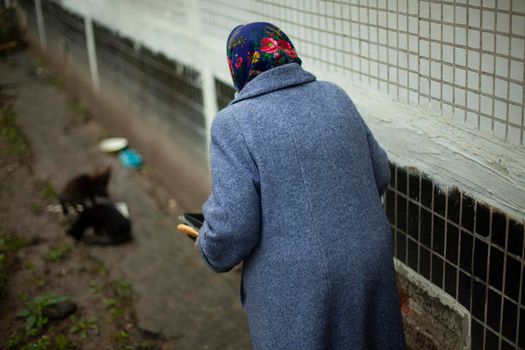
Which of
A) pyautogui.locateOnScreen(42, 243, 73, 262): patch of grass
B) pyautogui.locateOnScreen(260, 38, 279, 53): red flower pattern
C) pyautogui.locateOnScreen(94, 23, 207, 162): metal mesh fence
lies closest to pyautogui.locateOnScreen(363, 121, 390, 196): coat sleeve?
pyautogui.locateOnScreen(260, 38, 279, 53): red flower pattern

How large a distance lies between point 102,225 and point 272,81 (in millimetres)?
4127

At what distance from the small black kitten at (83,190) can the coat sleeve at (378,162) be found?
4245 mm

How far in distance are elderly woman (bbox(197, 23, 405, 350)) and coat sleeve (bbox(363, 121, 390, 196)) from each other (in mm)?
72

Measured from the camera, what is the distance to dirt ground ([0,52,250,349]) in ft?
16.0

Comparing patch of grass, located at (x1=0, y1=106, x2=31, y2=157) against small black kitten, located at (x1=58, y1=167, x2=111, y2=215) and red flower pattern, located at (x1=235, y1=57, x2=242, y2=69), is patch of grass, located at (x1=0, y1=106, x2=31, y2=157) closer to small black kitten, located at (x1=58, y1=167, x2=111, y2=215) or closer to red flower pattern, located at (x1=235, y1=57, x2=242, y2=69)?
small black kitten, located at (x1=58, y1=167, x2=111, y2=215)

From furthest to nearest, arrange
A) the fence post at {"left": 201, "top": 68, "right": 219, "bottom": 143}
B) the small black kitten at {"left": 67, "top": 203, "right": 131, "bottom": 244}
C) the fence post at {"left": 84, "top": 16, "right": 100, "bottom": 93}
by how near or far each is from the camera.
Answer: the fence post at {"left": 84, "top": 16, "right": 100, "bottom": 93} < the small black kitten at {"left": 67, "top": 203, "right": 131, "bottom": 244} < the fence post at {"left": 201, "top": 68, "right": 219, "bottom": 143}

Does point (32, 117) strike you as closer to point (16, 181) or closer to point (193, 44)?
point (16, 181)

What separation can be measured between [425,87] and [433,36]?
25cm

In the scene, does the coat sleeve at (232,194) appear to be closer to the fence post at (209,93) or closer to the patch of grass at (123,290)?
the patch of grass at (123,290)

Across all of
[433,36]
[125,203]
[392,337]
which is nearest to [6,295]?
[125,203]

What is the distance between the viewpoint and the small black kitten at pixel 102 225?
20.7 feet

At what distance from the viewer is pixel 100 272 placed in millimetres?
5828

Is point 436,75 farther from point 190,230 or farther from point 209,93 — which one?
point 209,93

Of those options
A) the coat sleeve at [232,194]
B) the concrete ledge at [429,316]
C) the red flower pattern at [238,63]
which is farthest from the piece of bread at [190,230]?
the concrete ledge at [429,316]
